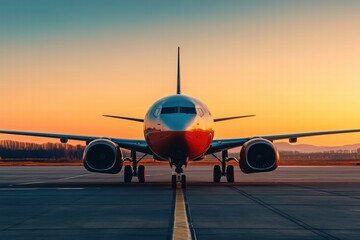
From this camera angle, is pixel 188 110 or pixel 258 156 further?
pixel 258 156

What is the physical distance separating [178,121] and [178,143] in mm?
779

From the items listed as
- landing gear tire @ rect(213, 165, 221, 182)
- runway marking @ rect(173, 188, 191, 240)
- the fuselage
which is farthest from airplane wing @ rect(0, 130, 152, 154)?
runway marking @ rect(173, 188, 191, 240)

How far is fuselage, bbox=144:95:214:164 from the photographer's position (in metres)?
20.0

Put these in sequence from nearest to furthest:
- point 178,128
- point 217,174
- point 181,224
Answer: point 181,224, point 178,128, point 217,174

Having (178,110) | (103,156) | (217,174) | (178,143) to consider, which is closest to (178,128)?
(178,143)

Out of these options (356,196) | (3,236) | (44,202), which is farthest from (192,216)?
(356,196)

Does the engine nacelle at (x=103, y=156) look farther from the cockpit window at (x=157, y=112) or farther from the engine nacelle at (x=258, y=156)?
the engine nacelle at (x=258, y=156)

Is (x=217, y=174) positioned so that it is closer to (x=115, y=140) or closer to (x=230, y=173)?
(x=230, y=173)

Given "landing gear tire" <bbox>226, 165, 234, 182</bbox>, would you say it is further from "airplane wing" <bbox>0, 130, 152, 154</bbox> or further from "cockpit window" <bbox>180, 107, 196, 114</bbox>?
"cockpit window" <bbox>180, 107, 196, 114</bbox>

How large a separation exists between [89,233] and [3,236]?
4.12 feet

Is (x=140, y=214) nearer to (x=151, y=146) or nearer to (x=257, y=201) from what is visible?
(x=257, y=201)

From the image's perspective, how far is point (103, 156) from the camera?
75.8 feet

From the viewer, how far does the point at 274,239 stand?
26.4 feet

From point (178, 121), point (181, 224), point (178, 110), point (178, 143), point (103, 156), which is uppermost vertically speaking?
point (178, 110)
